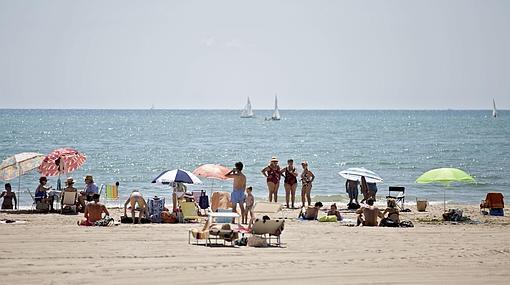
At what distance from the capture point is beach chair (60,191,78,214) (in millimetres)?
18417

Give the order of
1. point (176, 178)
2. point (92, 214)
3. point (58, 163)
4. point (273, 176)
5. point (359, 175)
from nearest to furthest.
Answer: point (92, 214) → point (176, 178) → point (58, 163) → point (359, 175) → point (273, 176)

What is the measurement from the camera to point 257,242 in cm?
1361

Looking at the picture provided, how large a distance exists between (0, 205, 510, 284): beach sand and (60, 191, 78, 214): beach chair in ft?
6.43

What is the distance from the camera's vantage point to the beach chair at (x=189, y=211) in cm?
1711

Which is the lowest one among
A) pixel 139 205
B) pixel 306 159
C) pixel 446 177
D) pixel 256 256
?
pixel 256 256

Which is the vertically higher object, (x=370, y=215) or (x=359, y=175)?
(x=359, y=175)

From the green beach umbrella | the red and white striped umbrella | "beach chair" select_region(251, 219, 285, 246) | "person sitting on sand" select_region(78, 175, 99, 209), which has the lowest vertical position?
"beach chair" select_region(251, 219, 285, 246)

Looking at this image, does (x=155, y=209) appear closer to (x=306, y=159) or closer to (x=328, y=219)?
(x=328, y=219)

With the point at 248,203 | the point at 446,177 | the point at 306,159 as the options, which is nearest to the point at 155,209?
the point at 248,203

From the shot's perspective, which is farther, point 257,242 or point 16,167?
point 16,167

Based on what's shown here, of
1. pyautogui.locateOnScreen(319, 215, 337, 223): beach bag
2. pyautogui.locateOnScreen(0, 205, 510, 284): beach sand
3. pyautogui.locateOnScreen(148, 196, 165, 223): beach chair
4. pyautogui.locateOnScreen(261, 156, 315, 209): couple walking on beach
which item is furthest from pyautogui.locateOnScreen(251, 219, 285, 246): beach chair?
pyautogui.locateOnScreen(261, 156, 315, 209): couple walking on beach

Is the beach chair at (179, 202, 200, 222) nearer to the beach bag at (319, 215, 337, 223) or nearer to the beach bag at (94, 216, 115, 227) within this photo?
the beach bag at (94, 216, 115, 227)

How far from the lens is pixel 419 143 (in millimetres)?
67625

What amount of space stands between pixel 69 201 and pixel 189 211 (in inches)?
117
